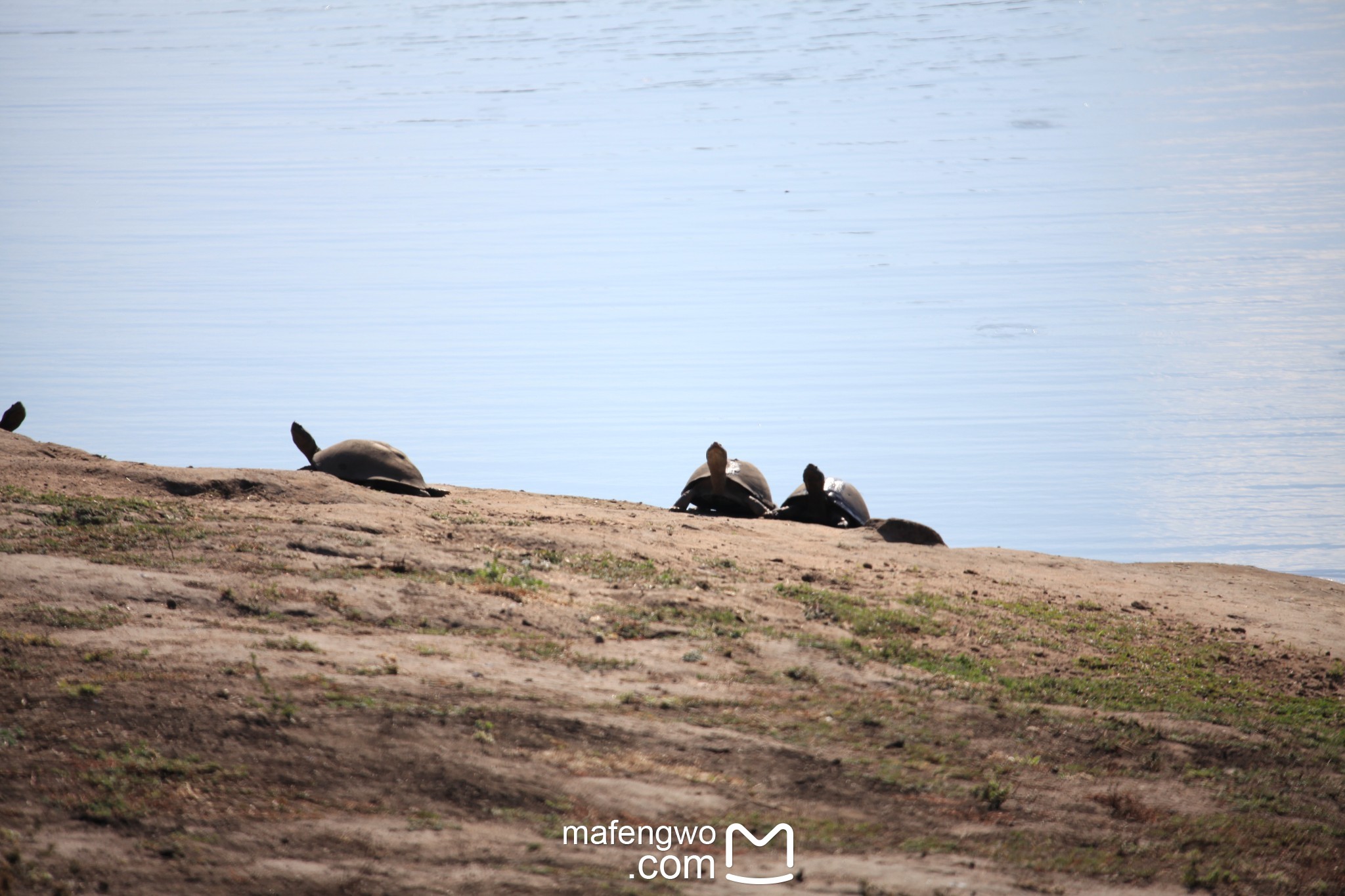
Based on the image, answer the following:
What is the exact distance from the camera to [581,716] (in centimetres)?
547

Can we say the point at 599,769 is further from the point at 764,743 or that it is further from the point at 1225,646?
the point at 1225,646

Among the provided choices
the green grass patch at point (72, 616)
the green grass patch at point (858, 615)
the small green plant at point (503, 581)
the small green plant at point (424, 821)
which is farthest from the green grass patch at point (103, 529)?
the green grass patch at point (858, 615)

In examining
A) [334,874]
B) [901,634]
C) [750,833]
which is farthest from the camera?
[901,634]

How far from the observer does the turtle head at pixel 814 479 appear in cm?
1272

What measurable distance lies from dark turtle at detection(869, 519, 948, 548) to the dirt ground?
2074 millimetres

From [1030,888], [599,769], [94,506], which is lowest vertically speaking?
[1030,888]

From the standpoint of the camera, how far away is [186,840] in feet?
13.5

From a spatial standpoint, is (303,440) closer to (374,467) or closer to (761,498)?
(374,467)

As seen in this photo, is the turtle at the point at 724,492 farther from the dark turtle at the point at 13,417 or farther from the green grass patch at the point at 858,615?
the dark turtle at the point at 13,417

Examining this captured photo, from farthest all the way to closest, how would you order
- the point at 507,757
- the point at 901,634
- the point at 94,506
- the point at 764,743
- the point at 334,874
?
1. the point at 94,506
2. the point at 901,634
3. the point at 764,743
4. the point at 507,757
5. the point at 334,874

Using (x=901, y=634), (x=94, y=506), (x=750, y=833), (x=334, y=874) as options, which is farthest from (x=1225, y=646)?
(x=94, y=506)

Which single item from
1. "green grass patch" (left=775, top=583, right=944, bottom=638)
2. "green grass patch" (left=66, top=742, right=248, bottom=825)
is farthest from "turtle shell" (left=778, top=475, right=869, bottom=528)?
"green grass patch" (left=66, top=742, right=248, bottom=825)

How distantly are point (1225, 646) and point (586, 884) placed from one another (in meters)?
6.37

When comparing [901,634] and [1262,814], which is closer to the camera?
[1262,814]
